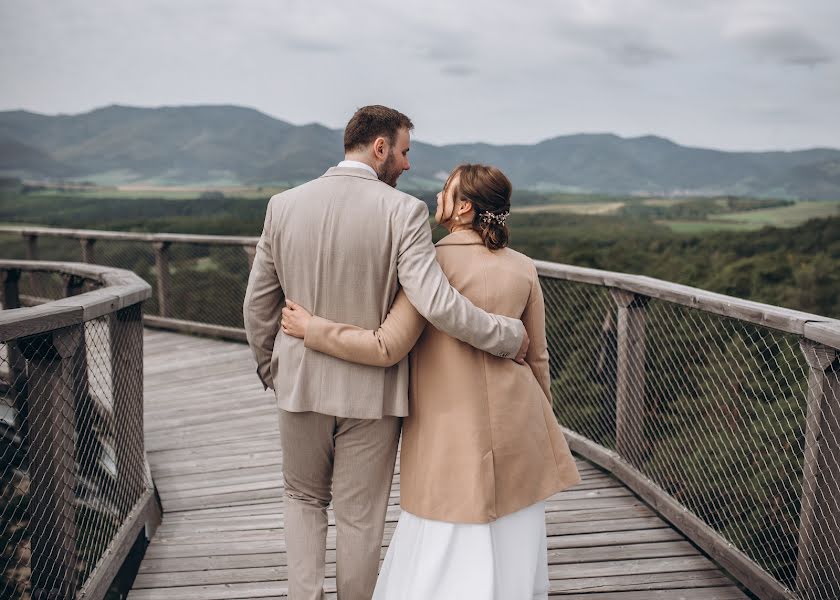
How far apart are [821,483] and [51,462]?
236 cm

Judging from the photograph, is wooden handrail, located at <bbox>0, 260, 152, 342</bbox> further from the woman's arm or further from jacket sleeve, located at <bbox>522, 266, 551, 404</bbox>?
jacket sleeve, located at <bbox>522, 266, 551, 404</bbox>

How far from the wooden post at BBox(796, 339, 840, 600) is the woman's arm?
4.06ft

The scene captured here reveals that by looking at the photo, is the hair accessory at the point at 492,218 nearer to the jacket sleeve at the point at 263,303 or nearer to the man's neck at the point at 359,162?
the man's neck at the point at 359,162

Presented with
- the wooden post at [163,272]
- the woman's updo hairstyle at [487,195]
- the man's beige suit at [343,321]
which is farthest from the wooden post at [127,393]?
the wooden post at [163,272]

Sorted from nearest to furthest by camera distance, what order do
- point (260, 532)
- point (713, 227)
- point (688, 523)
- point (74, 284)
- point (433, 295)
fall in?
point (433, 295) → point (688, 523) → point (260, 532) → point (74, 284) → point (713, 227)

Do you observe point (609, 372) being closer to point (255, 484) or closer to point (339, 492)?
point (255, 484)

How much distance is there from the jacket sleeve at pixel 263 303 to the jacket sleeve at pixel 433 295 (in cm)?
38

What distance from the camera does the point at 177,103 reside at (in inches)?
5236

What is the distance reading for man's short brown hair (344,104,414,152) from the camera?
198 centimetres

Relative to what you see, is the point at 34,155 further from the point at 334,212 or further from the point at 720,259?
the point at 334,212

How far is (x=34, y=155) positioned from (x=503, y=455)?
99933 mm

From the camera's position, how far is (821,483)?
2334 millimetres

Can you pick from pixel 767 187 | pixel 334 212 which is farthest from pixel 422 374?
pixel 767 187

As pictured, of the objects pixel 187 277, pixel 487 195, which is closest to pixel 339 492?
pixel 487 195
